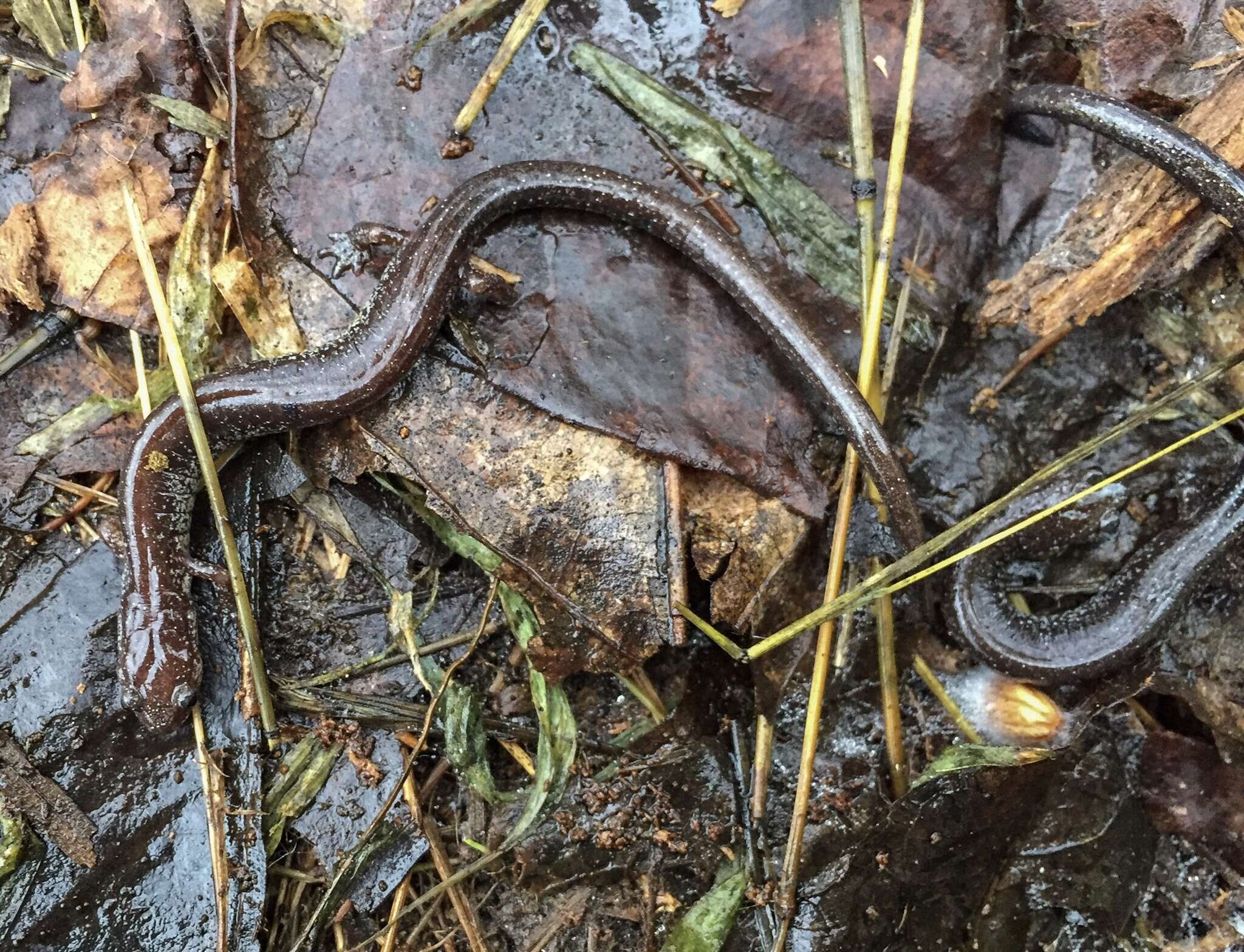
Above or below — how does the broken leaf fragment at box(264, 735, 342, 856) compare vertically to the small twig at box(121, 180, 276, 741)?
below

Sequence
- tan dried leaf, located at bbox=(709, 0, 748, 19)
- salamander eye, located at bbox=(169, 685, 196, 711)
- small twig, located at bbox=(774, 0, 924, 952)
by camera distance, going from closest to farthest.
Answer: small twig, located at bbox=(774, 0, 924, 952)
tan dried leaf, located at bbox=(709, 0, 748, 19)
salamander eye, located at bbox=(169, 685, 196, 711)

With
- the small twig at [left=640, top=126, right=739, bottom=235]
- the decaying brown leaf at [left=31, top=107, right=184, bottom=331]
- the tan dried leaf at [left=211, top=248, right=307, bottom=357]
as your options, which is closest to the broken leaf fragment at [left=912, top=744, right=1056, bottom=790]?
the small twig at [left=640, top=126, right=739, bottom=235]

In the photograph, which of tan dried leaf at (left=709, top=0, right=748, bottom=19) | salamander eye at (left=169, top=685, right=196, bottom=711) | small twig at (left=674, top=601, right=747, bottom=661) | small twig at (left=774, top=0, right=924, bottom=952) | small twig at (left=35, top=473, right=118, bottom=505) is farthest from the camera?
small twig at (left=35, top=473, right=118, bottom=505)

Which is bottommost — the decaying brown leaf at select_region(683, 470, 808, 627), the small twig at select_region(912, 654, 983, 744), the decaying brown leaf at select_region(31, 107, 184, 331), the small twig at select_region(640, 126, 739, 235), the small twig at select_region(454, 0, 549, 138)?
the small twig at select_region(912, 654, 983, 744)

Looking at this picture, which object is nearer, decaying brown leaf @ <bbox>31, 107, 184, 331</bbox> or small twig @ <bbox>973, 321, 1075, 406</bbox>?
decaying brown leaf @ <bbox>31, 107, 184, 331</bbox>

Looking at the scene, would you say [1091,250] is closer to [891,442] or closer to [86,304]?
[891,442]

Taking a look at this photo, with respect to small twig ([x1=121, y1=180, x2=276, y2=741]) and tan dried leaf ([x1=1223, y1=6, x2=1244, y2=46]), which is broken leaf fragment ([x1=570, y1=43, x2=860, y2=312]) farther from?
small twig ([x1=121, y1=180, x2=276, y2=741])

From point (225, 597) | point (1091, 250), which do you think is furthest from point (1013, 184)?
point (225, 597)
